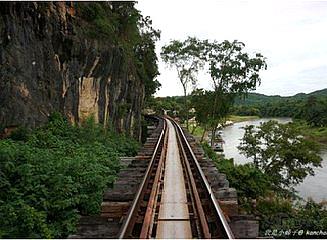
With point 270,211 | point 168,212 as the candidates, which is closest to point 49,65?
point 168,212

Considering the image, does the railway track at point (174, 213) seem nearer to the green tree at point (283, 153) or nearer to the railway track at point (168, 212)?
the railway track at point (168, 212)

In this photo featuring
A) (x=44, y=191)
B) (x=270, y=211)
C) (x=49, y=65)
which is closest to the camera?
(x=44, y=191)

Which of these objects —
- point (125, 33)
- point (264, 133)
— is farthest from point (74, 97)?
point (264, 133)

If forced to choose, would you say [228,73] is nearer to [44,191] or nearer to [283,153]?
[283,153]

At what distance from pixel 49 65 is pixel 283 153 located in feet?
53.2

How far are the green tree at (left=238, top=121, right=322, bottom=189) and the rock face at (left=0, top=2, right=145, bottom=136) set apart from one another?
11.4 metres

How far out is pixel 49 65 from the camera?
42.4ft

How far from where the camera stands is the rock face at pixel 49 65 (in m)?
10.4

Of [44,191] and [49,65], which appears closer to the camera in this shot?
[44,191]

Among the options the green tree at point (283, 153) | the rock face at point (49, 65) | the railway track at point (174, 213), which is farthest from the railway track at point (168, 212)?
the green tree at point (283, 153)

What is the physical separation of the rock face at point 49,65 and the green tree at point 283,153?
37.6 feet

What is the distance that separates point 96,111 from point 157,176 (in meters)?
10.2

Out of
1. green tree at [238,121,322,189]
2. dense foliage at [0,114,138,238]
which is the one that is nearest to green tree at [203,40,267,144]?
green tree at [238,121,322,189]

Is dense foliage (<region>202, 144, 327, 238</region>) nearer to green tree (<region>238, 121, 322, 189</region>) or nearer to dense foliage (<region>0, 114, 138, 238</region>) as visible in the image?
dense foliage (<region>0, 114, 138, 238</region>)
